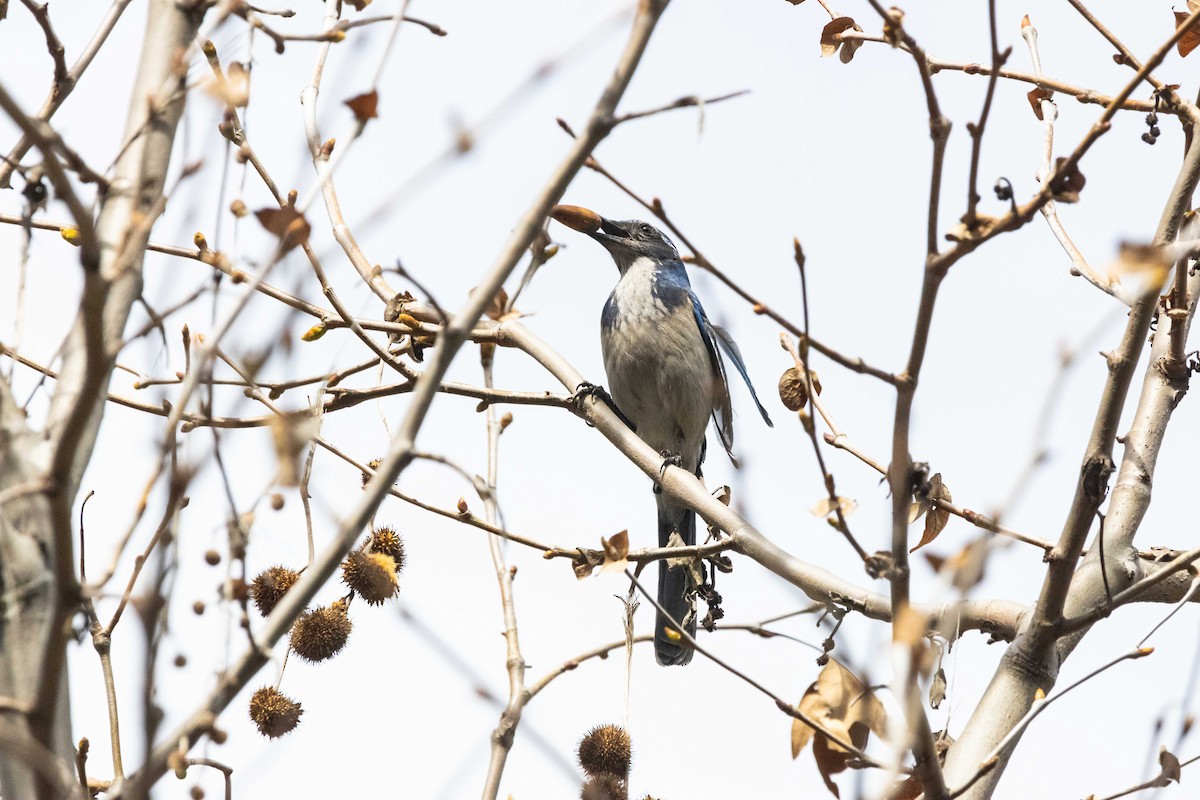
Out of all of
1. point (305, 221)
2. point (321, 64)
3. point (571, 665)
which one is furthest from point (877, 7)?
point (321, 64)

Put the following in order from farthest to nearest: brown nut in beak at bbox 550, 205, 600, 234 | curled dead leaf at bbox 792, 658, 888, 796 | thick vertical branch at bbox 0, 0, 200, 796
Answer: brown nut in beak at bbox 550, 205, 600, 234
curled dead leaf at bbox 792, 658, 888, 796
thick vertical branch at bbox 0, 0, 200, 796

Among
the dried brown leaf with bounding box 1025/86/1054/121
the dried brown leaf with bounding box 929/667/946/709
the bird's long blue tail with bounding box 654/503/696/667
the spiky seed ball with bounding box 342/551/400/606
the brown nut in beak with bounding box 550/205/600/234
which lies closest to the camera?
the spiky seed ball with bounding box 342/551/400/606

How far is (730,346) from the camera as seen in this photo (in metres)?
7.38

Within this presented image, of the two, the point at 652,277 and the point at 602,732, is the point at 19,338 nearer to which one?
the point at 602,732

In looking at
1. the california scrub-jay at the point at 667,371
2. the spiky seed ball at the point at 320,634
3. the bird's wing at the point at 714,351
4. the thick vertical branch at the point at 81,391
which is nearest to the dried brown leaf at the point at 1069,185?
the thick vertical branch at the point at 81,391

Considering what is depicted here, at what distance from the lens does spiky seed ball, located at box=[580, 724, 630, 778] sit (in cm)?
406

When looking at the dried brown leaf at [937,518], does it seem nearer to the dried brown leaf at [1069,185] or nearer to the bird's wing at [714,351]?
the dried brown leaf at [1069,185]

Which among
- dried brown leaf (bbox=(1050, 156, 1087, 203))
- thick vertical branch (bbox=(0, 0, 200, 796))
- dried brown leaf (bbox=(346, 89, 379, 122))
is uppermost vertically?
dried brown leaf (bbox=(1050, 156, 1087, 203))

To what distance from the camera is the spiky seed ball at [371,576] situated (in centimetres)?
308

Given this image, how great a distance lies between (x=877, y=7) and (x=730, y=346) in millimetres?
4993

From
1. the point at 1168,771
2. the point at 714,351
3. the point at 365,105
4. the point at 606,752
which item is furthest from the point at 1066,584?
the point at 714,351

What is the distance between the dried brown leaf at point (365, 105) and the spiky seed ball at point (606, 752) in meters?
2.41

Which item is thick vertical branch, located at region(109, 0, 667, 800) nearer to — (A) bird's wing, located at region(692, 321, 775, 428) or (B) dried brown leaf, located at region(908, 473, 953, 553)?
(B) dried brown leaf, located at region(908, 473, 953, 553)

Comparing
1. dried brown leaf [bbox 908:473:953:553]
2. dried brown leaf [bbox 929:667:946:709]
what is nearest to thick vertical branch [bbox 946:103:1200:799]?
dried brown leaf [bbox 929:667:946:709]
